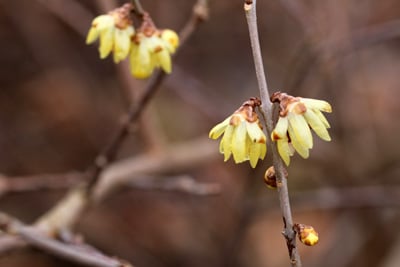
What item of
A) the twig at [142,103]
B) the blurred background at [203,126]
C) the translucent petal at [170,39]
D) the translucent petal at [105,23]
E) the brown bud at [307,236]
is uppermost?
the blurred background at [203,126]

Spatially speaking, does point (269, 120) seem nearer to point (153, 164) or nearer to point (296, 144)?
point (296, 144)

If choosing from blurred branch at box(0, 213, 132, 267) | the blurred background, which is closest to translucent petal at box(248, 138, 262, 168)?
blurred branch at box(0, 213, 132, 267)

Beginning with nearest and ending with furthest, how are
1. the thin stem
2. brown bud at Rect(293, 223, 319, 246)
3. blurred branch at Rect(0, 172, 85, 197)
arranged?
brown bud at Rect(293, 223, 319, 246), the thin stem, blurred branch at Rect(0, 172, 85, 197)

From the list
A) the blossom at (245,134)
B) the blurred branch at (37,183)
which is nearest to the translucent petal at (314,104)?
the blossom at (245,134)

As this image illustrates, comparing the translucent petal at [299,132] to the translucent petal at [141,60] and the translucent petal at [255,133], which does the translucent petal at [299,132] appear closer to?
the translucent petal at [255,133]

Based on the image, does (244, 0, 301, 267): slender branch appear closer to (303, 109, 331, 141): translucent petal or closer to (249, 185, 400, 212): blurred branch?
(303, 109, 331, 141): translucent petal

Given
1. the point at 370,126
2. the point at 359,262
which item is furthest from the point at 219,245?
the point at 370,126

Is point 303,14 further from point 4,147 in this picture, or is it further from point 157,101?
point 4,147
